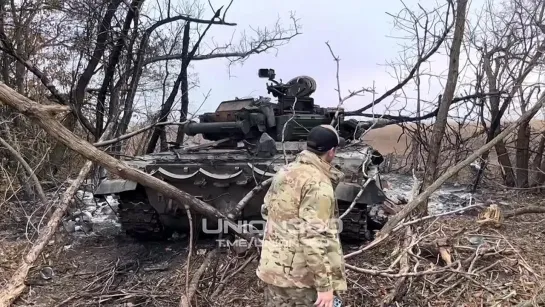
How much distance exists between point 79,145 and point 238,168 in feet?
7.36

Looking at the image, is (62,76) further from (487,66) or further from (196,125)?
(487,66)

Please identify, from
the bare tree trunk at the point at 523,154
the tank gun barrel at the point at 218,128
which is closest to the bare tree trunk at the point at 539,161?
the bare tree trunk at the point at 523,154

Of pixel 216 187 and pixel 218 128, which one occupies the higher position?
pixel 218 128

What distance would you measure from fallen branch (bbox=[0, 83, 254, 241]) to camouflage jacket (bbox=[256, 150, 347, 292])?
1.85 metres

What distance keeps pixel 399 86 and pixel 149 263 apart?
576 centimetres

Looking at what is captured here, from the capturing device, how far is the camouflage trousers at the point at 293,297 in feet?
11.8

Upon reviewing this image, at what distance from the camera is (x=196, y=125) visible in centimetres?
864

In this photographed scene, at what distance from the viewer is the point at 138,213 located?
24.4ft

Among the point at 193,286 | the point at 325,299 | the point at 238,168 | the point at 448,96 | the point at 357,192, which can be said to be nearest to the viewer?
the point at 325,299

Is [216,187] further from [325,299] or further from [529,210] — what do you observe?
[529,210]

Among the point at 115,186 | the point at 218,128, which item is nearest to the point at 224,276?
the point at 115,186

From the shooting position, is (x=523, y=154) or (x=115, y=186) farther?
(x=523, y=154)

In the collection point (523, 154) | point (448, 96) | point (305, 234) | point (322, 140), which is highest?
point (448, 96)

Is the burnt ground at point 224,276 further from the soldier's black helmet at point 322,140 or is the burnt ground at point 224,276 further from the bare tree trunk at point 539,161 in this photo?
the bare tree trunk at point 539,161
